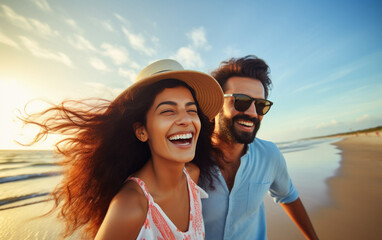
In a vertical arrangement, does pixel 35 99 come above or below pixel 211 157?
above

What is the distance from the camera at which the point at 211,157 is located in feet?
7.79

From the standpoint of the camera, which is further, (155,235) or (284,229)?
(284,229)

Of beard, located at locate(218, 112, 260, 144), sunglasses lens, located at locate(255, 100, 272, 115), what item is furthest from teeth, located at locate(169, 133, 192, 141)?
sunglasses lens, located at locate(255, 100, 272, 115)

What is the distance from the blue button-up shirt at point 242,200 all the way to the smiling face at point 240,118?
0.91 feet

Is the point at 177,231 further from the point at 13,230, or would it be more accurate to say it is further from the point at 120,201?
the point at 13,230

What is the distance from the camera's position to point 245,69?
2717mm

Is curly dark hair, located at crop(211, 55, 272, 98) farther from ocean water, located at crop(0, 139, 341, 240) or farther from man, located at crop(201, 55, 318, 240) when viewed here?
ocean water, located at crop(0, 139, 341, 240)

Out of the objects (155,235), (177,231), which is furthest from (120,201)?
(177,231)

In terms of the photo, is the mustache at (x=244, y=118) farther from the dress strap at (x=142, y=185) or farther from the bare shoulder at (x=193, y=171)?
the dress strap at (x=142, y=185)

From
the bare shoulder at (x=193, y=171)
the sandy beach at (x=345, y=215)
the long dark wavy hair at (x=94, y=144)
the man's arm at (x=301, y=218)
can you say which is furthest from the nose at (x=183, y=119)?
the sandy beach at (x=345, y=215)

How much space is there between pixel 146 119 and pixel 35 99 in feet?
3.51

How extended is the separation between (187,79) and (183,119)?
1.48ft

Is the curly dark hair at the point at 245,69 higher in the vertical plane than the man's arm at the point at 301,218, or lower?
higher

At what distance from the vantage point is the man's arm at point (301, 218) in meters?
2.51
